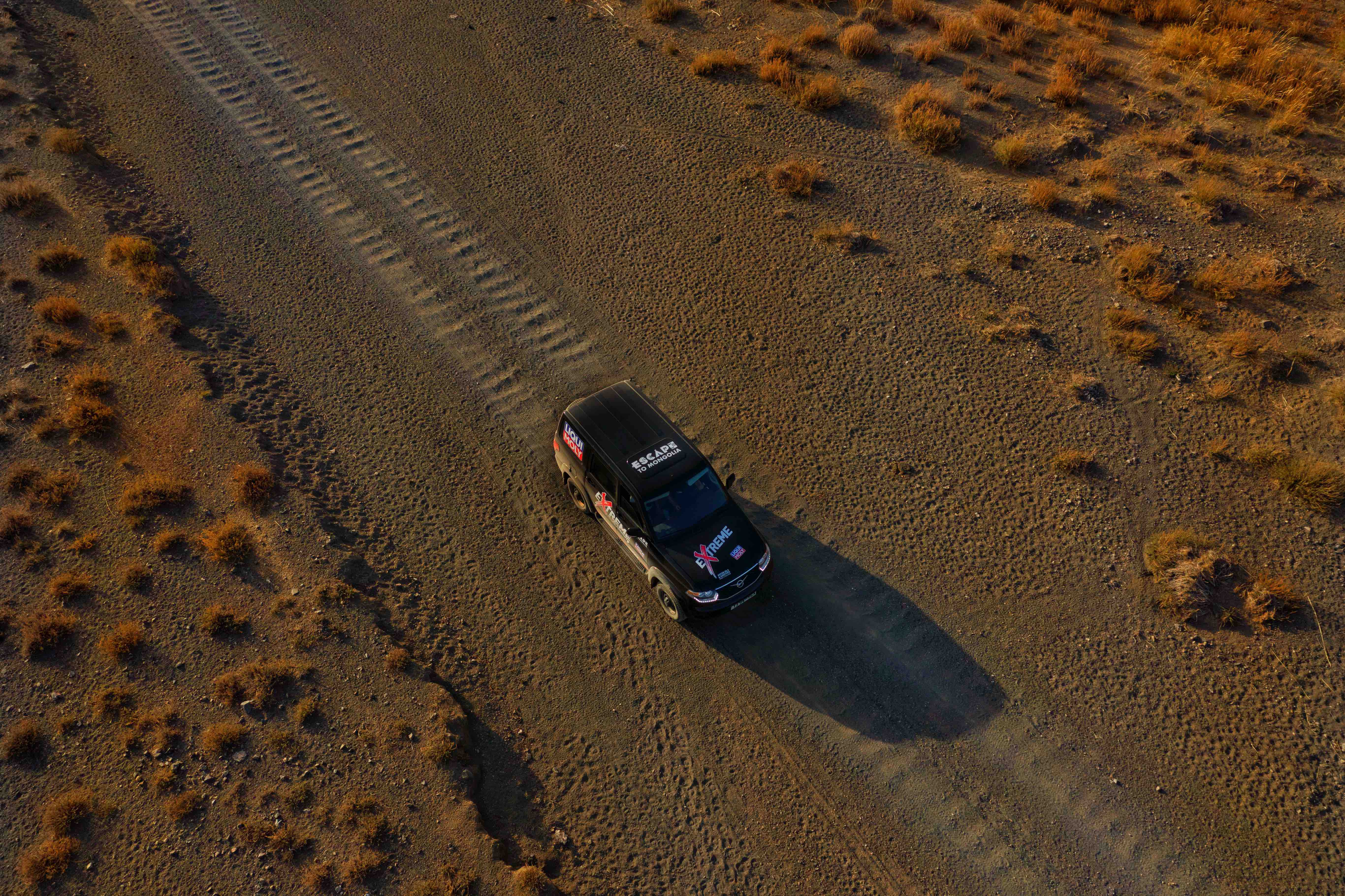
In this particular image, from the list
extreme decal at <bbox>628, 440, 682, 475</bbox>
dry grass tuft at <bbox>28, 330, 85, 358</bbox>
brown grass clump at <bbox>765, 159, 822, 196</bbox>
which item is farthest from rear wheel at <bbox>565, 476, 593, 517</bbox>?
dry grass tuft at <bbox>28, 330, 85, 358</bbox>

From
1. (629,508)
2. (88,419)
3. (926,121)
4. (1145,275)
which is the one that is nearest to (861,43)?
(926,121)

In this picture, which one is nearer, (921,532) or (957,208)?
(921,532)

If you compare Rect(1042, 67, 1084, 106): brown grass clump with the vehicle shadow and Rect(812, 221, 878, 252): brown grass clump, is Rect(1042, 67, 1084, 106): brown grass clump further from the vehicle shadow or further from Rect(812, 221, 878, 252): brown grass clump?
the vehicle shadow

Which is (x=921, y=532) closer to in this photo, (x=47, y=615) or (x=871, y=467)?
(x=871, y=467)

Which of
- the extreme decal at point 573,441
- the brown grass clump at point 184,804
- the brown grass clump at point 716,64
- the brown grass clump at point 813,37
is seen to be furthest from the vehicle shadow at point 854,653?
the brown grass clump at point 813,37

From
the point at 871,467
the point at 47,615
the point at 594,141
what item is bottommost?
the point at 47,615

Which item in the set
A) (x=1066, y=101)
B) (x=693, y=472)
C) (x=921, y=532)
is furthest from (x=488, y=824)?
(x=1066, y=101)
